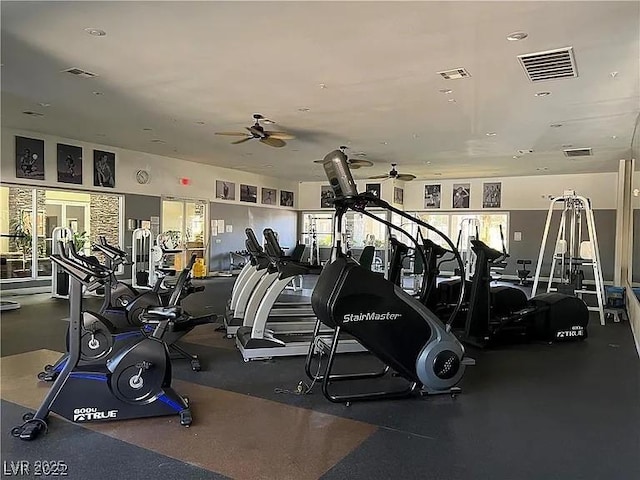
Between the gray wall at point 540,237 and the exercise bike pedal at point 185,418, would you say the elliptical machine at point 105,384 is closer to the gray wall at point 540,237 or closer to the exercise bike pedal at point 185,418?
the exercise bike pedal at point 185,418

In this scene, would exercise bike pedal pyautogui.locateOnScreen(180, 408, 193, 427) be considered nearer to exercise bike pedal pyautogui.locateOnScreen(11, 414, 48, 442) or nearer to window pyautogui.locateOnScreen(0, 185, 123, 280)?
exercise bike pedal pyautogui.locateOnScreen(11, 414, 48, 442)

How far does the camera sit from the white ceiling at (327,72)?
12.7 ft

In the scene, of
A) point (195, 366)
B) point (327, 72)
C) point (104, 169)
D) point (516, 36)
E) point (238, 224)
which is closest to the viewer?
point (516, 36)

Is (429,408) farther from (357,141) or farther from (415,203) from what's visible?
(415,203)

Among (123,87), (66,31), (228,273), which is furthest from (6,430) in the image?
(228,273)

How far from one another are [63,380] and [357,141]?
7133 mm

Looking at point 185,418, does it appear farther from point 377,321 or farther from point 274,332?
point 274,332

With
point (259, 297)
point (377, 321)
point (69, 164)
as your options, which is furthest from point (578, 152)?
point (69, 164)

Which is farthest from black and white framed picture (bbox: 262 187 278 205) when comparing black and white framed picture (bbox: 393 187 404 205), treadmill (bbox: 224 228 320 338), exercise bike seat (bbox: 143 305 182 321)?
exercise bike seat (bbox: 143 305 182 321)

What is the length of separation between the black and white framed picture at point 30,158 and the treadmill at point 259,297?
16.4 ft

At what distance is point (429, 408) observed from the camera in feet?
12.0

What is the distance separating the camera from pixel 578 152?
9906 mm

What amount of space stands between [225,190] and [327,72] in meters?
8.76

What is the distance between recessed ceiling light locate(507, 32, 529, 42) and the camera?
4152 millimetres
